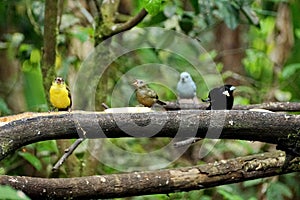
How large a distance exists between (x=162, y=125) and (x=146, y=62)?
253 cm

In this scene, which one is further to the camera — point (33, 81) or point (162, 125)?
point (33, 81)

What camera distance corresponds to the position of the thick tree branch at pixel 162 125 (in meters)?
2.62

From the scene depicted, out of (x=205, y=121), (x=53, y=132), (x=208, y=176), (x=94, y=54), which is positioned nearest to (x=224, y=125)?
(x=205, y=121)

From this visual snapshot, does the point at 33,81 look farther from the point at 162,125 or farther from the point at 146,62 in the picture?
the point at 162,125

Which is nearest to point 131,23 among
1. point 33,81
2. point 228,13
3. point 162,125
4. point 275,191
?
point 228,13

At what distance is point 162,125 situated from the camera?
8.73ft

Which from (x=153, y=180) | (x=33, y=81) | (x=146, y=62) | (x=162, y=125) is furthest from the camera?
(x=33, y=81)

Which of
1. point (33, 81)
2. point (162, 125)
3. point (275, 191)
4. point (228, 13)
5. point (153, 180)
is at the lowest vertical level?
point (275, 191)

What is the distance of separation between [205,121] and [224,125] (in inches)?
3.4

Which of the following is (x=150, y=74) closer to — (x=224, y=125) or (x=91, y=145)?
(x=91, y=145)

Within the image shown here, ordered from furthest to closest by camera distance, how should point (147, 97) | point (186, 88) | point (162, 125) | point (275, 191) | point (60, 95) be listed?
point (275, 191) → point (186, 88) → point (147, 97) → point (60, 95) → point (162, 125)

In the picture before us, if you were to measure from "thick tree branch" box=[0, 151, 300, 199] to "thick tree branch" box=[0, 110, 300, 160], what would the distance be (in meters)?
0.20

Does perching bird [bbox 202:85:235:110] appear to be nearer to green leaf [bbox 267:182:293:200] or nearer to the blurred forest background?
the blurred forest background

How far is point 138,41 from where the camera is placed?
16.6 feet
